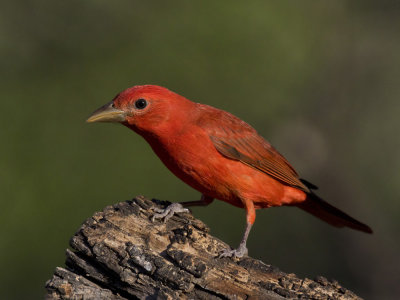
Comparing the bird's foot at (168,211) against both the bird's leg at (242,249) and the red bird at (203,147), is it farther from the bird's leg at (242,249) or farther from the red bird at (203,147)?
the bird's leg at (242,249)

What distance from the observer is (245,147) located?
5477 mm

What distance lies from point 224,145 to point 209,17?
301cm

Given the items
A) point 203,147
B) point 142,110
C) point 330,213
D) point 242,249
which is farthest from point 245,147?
point 330,213

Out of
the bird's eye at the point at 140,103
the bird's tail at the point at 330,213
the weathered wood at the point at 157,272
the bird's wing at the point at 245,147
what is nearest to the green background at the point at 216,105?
the bird's tail at the point at 330,213

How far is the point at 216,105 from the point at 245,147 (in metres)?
2.73

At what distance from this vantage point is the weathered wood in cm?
405

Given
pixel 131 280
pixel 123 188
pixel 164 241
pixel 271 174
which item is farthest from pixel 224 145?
pixel 123 188

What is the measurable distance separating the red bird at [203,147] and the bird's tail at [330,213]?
50cm

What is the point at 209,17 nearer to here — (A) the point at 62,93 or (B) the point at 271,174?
(A) the point at 62,93

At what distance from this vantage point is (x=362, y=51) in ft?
28.7

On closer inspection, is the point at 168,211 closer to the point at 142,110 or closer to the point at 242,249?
the point at 242,249

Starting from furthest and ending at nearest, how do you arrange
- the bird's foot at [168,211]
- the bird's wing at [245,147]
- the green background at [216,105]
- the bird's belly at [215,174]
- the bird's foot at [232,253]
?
the green background at [216,105]
the bird's wing at [245,147]
the bird's belly at [215,174]
the bird's foot at [168,211]
the bird's foot at [232,253]

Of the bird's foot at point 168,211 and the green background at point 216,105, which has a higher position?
the green background at point 216,105

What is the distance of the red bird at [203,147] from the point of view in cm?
507
